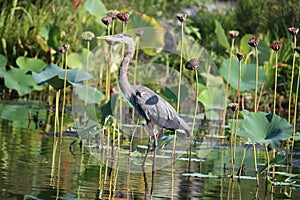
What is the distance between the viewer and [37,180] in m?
5.78

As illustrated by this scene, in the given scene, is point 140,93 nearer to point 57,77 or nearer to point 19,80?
point 57,77

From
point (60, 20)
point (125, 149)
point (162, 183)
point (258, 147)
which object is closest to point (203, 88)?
point (258, 147)

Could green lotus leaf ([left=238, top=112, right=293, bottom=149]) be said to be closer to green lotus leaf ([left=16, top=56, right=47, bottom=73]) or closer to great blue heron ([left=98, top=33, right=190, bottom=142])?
great blue heron ([left=98, top=33, right=190, bottom=142])

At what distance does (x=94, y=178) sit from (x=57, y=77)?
51.1 inches

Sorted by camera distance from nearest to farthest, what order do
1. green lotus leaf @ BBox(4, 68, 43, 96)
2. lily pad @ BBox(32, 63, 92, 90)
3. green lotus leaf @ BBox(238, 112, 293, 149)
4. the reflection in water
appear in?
the reflection in water < green lotus leaf @ BBox(238, 112, 293, 149) < lily pad @ BBox(32, 63, 92, 90) < green lotus leaf @ BBox(4, 68, 43, 96)

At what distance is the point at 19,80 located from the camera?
401 inches

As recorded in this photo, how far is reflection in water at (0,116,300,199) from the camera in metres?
5.53

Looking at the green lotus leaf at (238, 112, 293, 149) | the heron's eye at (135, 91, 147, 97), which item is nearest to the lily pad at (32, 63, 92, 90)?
the heron's eye at (135, 91, 147, 97)

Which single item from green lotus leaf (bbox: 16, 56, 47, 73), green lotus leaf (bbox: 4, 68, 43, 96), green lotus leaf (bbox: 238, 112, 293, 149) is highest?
green lotus leaf (bbox: 16, 56, 47, 73)

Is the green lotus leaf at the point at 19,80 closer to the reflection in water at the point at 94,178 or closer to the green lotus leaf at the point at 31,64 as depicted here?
the green lotus leaf at the point at 31,64

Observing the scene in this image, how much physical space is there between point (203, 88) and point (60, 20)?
458cm

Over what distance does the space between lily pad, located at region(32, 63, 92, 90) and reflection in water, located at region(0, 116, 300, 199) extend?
1.87ft

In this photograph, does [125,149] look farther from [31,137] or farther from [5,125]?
[5,125]

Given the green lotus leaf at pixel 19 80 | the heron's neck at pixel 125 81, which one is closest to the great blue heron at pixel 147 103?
the heron's neck at pixel 125 81
